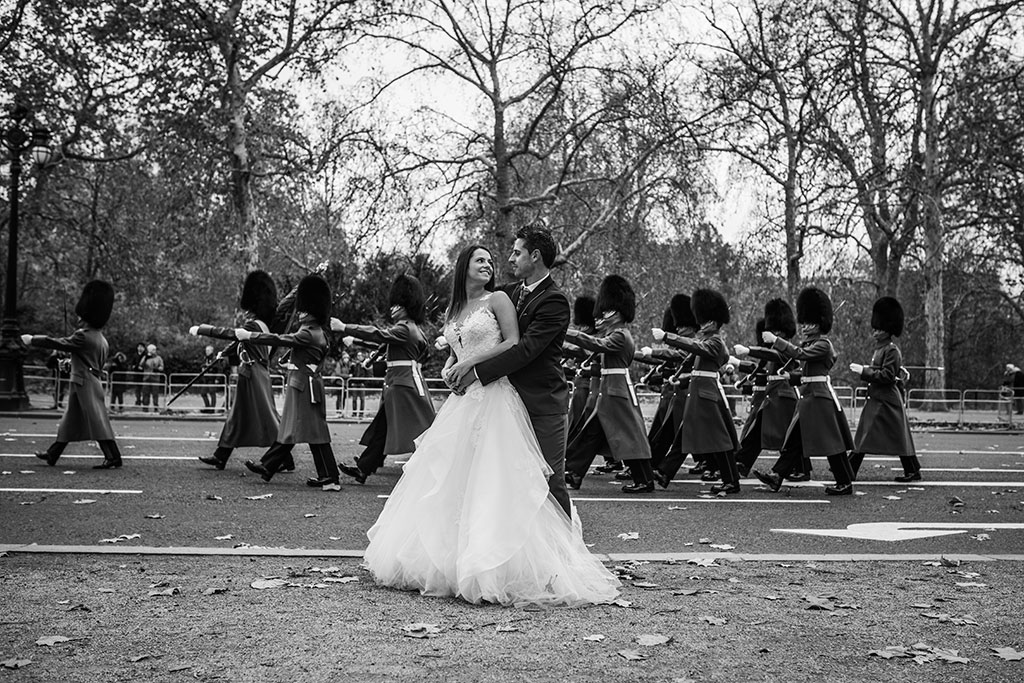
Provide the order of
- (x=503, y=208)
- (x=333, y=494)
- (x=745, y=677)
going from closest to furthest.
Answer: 1. (x=745, y=677)
2. (x=333, y=494)
3. (x=503, y=208)

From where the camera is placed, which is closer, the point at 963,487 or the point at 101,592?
the point at 101,592

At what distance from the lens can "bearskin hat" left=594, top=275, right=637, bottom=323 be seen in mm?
11562

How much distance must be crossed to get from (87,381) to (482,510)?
7258 millimetres

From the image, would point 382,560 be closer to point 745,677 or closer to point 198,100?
point 745,677

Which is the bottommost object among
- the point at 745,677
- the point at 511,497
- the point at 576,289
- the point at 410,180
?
the point at 745,677

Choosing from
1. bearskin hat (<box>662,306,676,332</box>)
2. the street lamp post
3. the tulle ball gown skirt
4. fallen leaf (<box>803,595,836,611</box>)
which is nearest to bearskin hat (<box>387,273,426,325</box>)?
bearskin hat (<box>662,306,676,332</box>)

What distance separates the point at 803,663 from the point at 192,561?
3.63m

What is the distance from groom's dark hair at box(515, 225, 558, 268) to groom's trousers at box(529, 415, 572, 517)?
881mm

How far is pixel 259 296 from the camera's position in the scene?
1213 cm

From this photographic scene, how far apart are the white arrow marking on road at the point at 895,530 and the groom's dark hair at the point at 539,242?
3392 millimetres

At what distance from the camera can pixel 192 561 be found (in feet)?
21.8

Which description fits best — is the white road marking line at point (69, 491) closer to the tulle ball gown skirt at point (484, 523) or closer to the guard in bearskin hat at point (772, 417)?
the tulle ball gown skirt at point (484, 523)

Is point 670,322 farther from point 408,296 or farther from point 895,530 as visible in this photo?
point 895,530

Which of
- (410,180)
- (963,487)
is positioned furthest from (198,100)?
(963,487)
